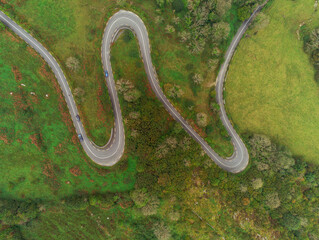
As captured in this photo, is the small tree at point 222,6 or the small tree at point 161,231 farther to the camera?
the small tree at point 161,231

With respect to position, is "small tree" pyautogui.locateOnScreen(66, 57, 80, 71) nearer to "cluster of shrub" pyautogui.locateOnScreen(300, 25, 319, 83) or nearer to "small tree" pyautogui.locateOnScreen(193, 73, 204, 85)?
"small tree" pyautogui.locateOnScreen(193, 73, 204, 85)

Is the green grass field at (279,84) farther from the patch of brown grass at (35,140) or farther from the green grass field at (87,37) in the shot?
the patch of brown grass at (35,140)

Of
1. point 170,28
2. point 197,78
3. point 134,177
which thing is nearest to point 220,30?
point 170,28

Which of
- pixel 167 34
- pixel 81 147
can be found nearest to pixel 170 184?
pixel 81 147

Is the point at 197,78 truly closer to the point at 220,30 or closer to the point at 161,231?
the point at 220,30

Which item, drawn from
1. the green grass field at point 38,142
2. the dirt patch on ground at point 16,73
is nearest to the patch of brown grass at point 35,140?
the green grass field at point 38,142

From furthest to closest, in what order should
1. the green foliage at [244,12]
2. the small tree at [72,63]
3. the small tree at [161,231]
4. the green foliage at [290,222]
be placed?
the green foliage at [244,12] → the green foliage at [290,222] → the small tree at [161,231] → the small tree at [72,63]
